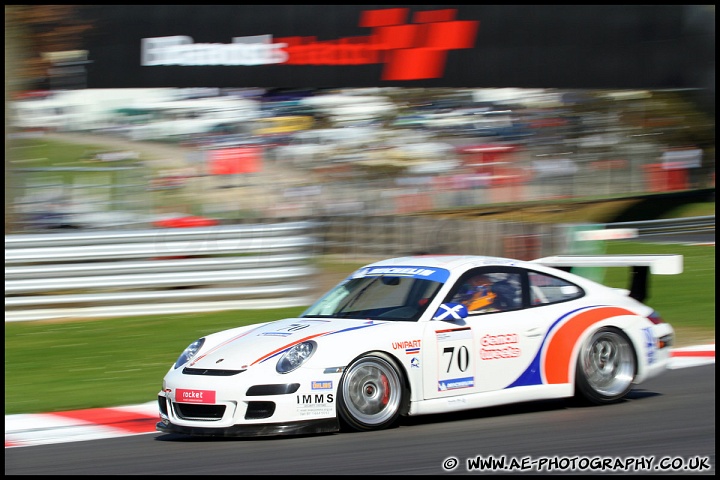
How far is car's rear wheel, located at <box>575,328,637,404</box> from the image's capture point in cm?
695

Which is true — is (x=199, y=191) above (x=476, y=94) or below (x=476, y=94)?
below

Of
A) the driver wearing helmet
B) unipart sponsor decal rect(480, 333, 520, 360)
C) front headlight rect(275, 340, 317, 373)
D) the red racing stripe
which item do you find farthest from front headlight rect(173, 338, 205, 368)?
the red racing stripe

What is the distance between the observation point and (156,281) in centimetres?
1245

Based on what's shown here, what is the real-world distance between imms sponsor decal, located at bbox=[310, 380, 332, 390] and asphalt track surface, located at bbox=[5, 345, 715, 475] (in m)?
0.31

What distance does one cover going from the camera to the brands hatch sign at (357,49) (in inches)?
932

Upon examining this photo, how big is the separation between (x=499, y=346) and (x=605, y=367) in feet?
3.18

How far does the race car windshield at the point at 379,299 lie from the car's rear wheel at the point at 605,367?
3.97 feet

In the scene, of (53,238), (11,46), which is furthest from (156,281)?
(11,46)

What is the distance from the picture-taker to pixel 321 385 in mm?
5992

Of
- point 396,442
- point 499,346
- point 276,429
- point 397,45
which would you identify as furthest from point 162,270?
point 397,45

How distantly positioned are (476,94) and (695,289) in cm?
1082

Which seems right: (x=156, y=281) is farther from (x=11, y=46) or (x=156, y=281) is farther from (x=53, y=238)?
(x=11, y=46)

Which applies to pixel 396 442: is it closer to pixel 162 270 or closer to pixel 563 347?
pixel 563 347

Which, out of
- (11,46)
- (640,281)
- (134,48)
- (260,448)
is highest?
(134,48)
